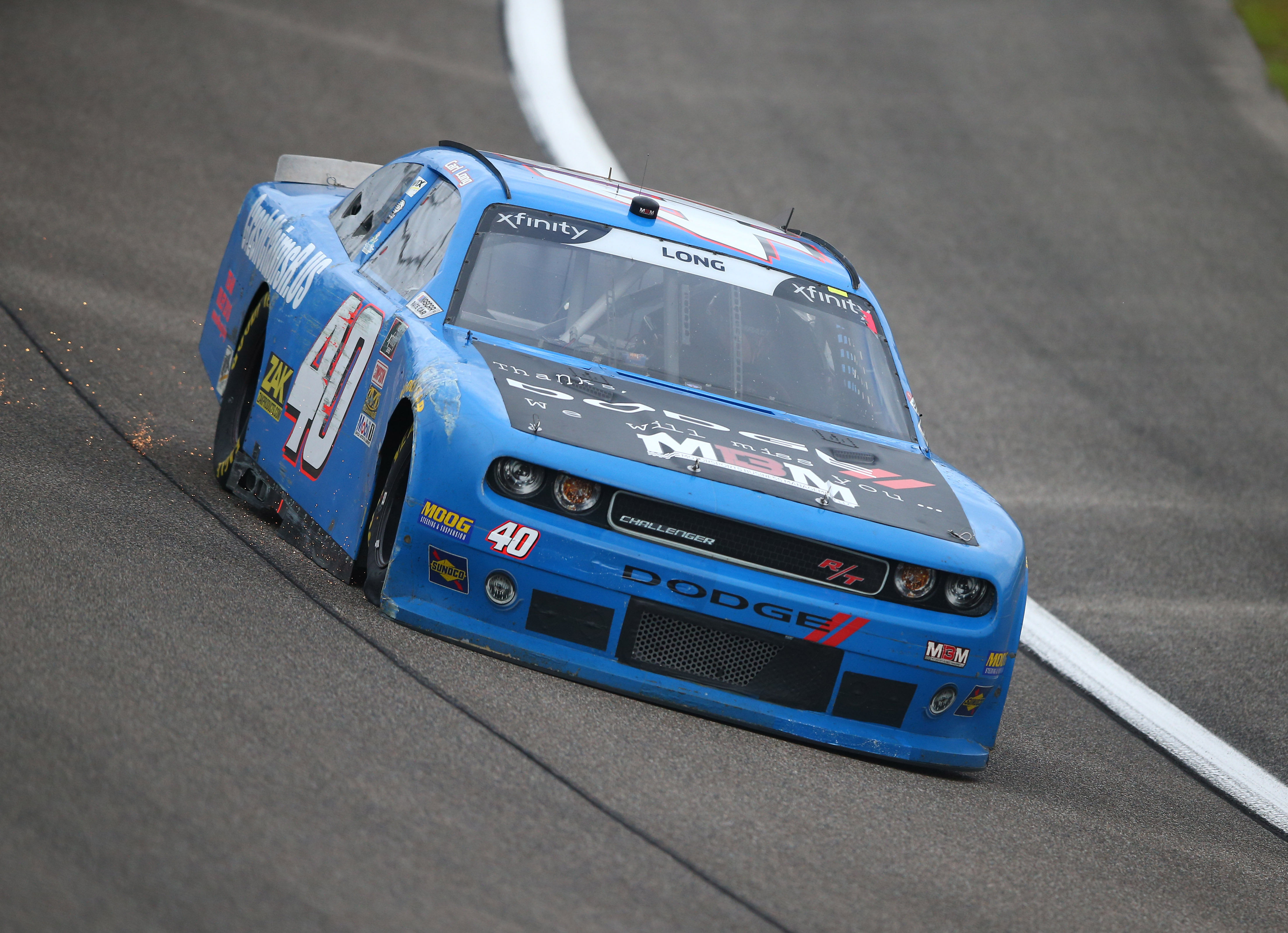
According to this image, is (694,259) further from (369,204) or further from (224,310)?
(224,310)

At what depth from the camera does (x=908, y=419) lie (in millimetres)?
5898

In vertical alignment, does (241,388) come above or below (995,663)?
below

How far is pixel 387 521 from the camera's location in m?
5.02

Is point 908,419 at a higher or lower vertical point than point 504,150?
higher

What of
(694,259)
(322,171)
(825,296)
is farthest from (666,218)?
(322,171)

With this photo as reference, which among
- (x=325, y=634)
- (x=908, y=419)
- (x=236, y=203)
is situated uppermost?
(x=908, y=419)

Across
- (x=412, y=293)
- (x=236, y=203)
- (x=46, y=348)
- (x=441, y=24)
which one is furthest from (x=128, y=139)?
(x=412, y=293)

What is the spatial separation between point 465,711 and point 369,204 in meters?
3.10

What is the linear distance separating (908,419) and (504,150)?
350 inches

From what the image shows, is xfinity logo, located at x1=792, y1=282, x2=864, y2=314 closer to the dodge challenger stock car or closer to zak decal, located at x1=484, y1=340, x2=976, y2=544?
the dodge challenger stock car

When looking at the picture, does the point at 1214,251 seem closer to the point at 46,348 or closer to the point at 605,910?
the point at 46,348

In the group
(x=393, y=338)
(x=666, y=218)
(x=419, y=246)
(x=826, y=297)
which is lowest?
(x=393, y=338)

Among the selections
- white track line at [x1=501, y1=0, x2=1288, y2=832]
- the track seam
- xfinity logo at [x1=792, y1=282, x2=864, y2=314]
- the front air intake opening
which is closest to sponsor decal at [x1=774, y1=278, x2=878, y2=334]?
xfinity logo at [x1=792, y1=282, x2=864, y2=314]

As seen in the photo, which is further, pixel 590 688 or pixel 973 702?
pixel 973 702
